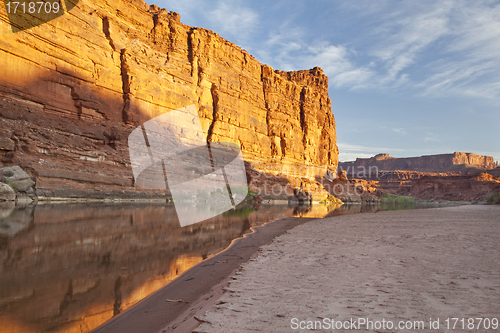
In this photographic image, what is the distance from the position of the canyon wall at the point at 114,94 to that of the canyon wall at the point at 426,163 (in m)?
131

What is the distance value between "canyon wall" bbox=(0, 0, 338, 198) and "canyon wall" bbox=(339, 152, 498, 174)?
431 feet

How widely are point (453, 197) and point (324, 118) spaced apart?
61321mm

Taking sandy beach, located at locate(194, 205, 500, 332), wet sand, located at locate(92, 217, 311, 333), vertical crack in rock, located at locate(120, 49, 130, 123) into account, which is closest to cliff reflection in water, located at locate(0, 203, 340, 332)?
wet sand, located at locate(92, 217, 311, 333)

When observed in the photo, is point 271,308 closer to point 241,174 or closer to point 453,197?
point 241,174

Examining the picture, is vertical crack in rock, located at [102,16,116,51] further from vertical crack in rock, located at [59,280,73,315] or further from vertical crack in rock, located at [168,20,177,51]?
vertical crack in rock, located at [59,280,73,315]

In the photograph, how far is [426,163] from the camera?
603 ft

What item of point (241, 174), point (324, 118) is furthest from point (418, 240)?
point (324, 118)

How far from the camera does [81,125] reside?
1027 inches

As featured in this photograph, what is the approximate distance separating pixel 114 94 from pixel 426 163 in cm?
20133

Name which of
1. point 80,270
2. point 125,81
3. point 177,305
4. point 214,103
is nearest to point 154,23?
point 125,81

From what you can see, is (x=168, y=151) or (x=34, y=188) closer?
(x=34, y=188)

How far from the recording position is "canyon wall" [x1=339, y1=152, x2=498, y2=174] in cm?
17638

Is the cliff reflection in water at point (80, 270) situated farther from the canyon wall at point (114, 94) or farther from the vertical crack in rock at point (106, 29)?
the vertical crack in rock at point (106, 29)

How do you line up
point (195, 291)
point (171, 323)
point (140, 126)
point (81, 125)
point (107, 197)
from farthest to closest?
point (140, 126), point (81, 125), point (107, 197), point (195, 291), point (171, 323)
